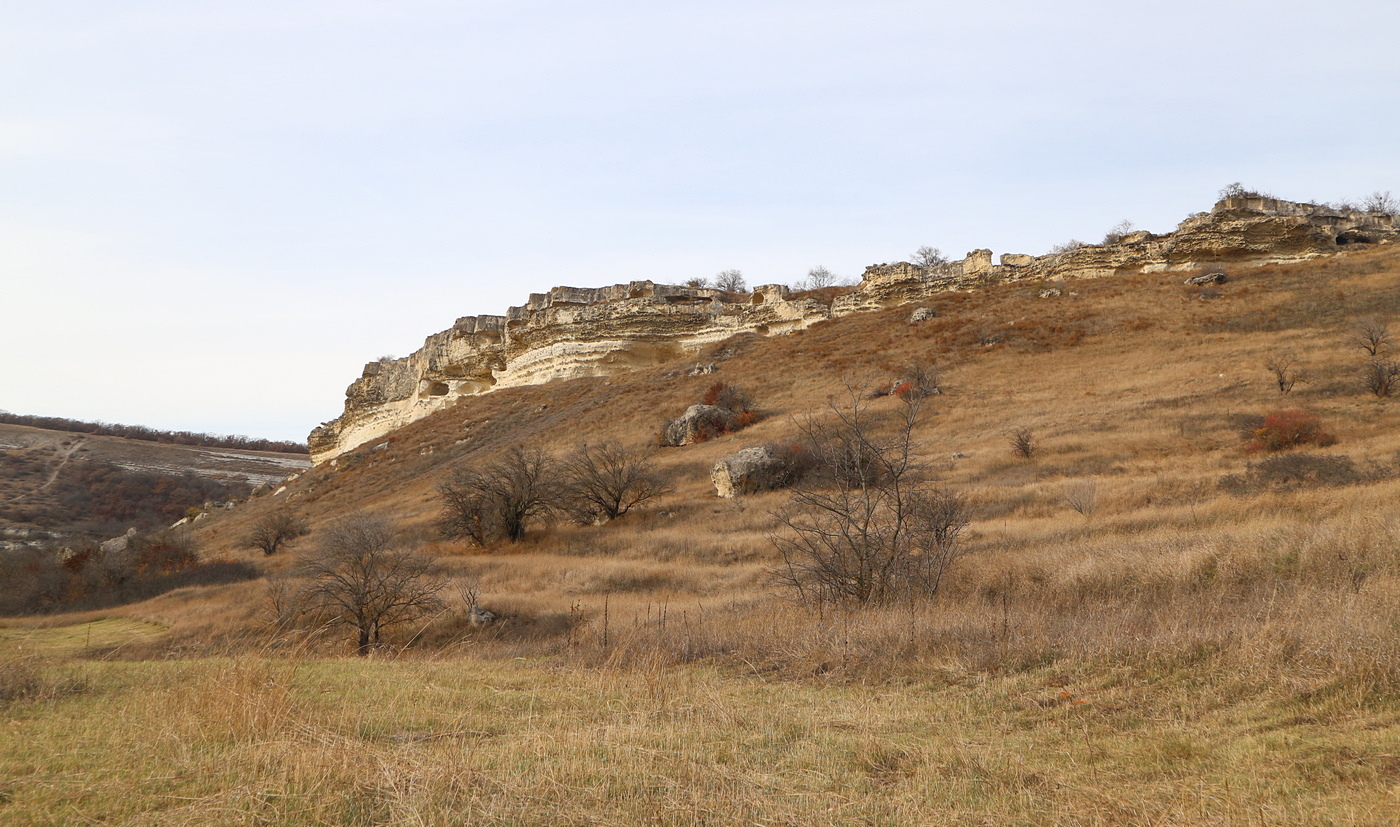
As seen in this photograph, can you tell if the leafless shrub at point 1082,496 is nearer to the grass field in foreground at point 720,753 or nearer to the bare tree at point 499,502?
the grass field in foreground at point 720,753

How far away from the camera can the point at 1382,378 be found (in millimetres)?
21359

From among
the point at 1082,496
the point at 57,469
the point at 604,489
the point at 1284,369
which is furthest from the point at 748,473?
the point at 57,469

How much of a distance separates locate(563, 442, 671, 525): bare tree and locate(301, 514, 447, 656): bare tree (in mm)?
7995

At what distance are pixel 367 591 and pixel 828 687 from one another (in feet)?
33.6

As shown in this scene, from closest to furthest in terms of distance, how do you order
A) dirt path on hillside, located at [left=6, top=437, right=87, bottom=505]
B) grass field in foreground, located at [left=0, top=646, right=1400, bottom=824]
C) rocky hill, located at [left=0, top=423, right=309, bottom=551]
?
grass field in foreground, located at [left=0, top=646, right=1400, bottom=824] → rocky hill, located at [left=0, top=423, right=309, bottom=551] → dirt path on hillside, located at [left=6, top=437, right=87, bottom=505]

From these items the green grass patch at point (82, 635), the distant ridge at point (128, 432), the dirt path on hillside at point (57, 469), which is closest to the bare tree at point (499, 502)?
the green grass patch at point (82, 635)

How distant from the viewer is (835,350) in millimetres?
40469

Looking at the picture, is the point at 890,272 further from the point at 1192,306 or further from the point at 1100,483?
the point at 1100,483

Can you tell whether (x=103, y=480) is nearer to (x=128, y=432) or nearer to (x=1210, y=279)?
(x=128, y=432)

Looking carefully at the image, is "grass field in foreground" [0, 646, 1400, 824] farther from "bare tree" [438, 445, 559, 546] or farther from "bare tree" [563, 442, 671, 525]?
"bare tree" [563, 442, 671, 525]

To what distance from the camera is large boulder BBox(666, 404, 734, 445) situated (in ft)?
104

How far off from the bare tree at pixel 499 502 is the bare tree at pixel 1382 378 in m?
24.4

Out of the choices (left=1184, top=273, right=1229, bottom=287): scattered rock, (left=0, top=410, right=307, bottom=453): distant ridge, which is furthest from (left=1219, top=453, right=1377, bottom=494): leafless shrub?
(left=0, top=410, right=307, bottom=453): distant ridge

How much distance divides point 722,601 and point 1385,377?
21.9 meters
